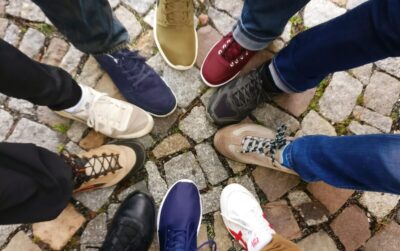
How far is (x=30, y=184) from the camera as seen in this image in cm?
128

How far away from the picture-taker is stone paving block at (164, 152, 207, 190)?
1.93m

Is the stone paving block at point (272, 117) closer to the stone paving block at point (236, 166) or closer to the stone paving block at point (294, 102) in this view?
the stone paving block at point (294, 102)

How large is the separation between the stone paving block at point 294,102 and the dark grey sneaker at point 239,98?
0.34ft

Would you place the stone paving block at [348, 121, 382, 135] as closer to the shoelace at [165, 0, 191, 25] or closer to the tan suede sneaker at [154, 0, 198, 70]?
the tan suede sneaker at [154, 0, 198, 70]

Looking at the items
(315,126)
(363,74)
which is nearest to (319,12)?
(363,74)

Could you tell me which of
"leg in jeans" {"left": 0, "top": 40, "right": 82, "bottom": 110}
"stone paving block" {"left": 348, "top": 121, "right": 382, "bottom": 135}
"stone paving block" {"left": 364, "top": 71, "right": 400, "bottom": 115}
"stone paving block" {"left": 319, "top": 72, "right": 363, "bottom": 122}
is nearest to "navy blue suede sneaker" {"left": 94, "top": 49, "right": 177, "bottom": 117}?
"leg in jeans" {"left": 0, "top": 40, "right": 82, "bottom": 110}

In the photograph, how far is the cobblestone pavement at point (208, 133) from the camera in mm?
1878

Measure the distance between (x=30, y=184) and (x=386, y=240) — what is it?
1646mm

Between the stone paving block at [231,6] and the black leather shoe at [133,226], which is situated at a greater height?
the stone paving block at [231,6]

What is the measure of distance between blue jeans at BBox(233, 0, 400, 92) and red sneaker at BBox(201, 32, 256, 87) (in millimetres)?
66

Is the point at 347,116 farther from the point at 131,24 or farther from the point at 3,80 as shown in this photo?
the point at 3,80

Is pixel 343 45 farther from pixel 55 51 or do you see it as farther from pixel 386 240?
pixel 55 51

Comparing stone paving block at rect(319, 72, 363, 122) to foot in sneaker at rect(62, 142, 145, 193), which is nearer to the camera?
foot in sneaker at rect(62, 142, 145, 193)

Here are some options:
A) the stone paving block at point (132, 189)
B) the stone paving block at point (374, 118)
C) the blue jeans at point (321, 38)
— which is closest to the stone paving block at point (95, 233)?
the stone paving block at point (132, 189)
